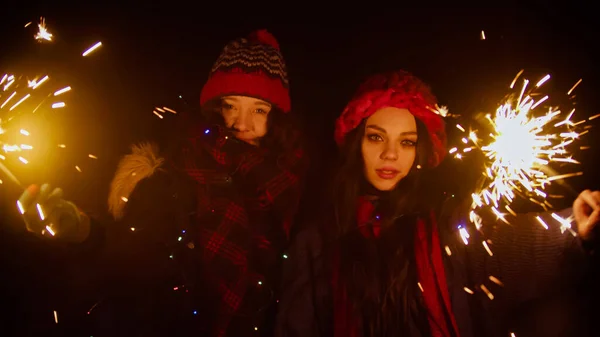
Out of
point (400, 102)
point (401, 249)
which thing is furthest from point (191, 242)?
point (400, 102)

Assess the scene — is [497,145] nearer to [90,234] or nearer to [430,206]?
[430,206]

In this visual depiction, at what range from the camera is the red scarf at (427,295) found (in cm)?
217

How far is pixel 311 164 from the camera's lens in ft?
10.3

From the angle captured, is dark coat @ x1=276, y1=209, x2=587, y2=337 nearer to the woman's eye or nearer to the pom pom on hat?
the woman's eye

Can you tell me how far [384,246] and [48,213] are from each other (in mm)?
1749

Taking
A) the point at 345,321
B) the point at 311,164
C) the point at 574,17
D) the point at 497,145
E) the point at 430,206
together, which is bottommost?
the point at 345,321

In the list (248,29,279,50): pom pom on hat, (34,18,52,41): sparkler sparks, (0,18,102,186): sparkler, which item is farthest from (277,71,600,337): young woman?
(34,18,52,41): sparkler sparks

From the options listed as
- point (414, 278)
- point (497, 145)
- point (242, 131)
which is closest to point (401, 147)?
point (497, 145)

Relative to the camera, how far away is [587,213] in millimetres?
2100

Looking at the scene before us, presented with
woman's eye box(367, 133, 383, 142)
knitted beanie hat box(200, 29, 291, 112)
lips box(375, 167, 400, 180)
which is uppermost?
knitted beanie hat box(200, 29, 291, 112)

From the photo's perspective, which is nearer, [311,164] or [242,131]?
[242,131]

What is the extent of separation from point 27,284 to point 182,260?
1.09 meters

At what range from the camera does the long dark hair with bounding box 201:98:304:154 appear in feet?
8.91

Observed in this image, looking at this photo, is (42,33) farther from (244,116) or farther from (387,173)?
(387,173)
